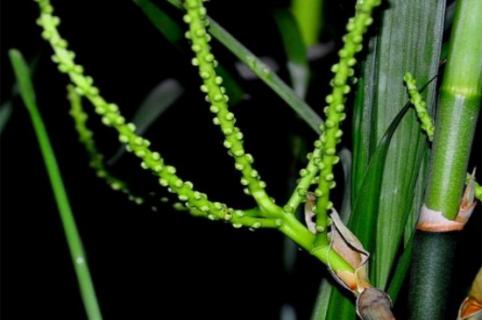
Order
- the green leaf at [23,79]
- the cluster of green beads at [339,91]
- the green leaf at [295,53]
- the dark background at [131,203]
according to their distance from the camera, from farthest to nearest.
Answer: the dark background at [131,203] → the green leaf at [295,53] → the green leaf at [23,79] → the cluster of green beads at [339,91]

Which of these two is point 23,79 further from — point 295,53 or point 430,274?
point 295,53

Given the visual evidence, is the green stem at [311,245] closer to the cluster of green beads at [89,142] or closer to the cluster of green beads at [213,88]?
the cluster of green beads at [213,88]

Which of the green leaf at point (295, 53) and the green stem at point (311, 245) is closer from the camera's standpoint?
the green stem at point (311, 245)

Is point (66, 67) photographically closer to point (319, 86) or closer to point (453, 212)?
point (453, 212)

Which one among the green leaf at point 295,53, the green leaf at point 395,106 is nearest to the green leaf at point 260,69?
the green leaf at point 395,106

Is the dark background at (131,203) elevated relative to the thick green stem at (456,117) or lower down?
elevated

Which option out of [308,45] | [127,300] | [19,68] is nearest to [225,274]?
[127,300]

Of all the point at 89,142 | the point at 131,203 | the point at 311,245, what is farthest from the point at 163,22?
the point at 131,203
